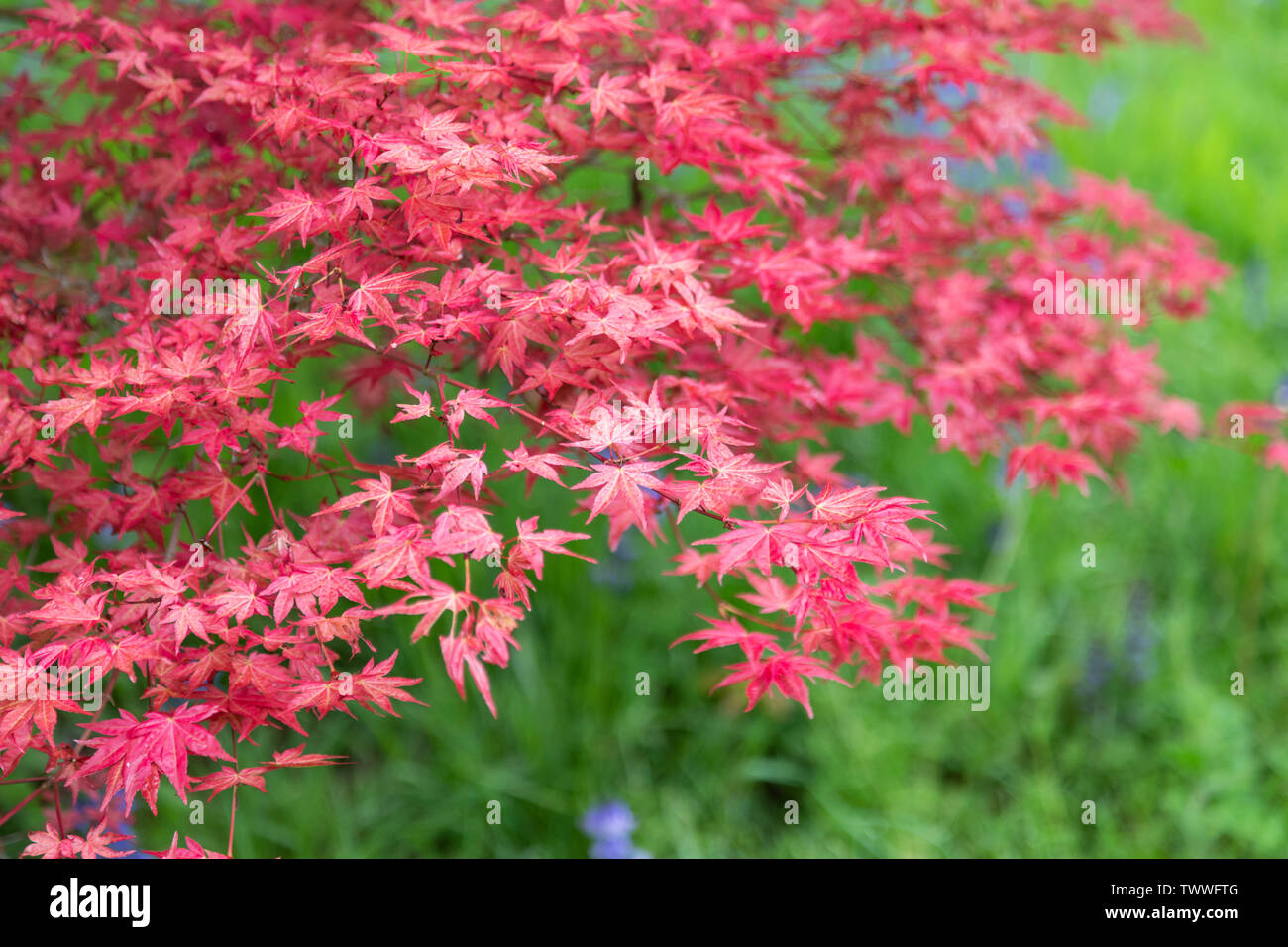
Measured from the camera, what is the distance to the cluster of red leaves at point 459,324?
1313 mm

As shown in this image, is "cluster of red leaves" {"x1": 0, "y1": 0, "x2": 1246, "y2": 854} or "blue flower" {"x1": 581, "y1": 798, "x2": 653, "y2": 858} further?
"blue flower" {"x1": 581, "y1": 798, "x2": 653, "y2": 858}

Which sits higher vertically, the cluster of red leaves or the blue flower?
the cluster of red leaves

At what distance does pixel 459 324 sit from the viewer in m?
1.33

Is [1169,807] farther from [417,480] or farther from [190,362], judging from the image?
[190,362]

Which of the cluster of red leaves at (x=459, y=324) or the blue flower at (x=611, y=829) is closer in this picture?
the cluster of red leaves at (x=459, y=324)

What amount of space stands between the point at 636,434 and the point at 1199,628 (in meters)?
2.26

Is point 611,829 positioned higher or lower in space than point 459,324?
lower

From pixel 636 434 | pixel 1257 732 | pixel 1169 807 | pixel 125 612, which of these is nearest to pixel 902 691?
pixel 1169 807

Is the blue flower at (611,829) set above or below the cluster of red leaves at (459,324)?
below

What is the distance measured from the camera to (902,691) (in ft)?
8.45

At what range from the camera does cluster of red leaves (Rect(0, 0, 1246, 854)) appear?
4.31 feet

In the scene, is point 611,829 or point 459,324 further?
point 611,829
